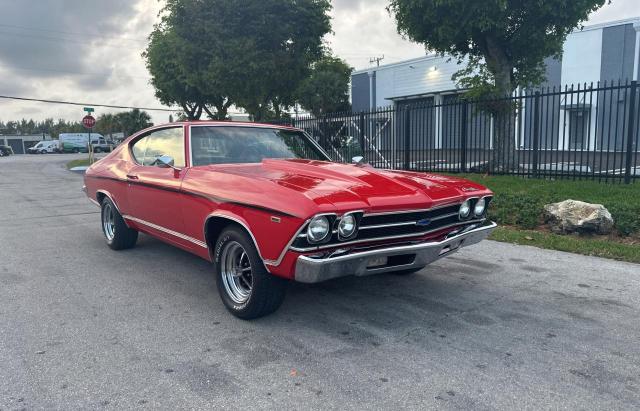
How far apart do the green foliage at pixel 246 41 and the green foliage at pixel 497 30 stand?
4871mm

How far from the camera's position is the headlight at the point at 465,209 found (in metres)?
4.22

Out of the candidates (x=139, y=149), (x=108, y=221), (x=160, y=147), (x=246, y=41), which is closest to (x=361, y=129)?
(x=246, y=41)

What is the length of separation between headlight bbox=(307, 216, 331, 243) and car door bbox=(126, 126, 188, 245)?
1.80 m

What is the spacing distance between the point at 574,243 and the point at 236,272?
482cm

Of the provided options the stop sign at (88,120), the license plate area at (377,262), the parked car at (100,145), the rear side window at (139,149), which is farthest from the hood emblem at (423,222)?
the parked car at (100,145)

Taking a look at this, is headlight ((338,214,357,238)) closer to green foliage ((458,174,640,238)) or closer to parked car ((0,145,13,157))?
green foliage ((458,174,640,238))

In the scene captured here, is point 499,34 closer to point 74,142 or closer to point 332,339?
point 332,339

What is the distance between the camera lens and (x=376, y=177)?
166 inches

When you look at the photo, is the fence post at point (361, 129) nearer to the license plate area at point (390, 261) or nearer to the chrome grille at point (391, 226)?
the chrome grille at point (391, 226)

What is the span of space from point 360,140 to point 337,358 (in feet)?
38.0

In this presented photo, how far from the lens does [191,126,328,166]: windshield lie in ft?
15.8

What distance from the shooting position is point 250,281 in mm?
4121

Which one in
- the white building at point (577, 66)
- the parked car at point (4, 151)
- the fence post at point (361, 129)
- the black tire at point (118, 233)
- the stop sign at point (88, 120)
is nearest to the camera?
the black tire at point (118, 233)

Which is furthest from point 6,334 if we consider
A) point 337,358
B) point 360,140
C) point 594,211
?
point 360,140
